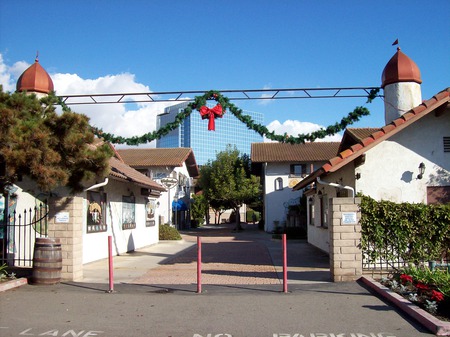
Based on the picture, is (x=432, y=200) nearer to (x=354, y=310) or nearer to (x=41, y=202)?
(x=354, y=310)

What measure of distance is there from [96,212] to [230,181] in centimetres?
2438

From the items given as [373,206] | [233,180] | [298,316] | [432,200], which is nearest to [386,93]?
[432,200]

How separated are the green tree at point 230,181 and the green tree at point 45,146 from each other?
28.9 metres

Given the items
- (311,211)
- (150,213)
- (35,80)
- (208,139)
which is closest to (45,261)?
(35,80)

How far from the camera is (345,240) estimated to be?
34.1 feet

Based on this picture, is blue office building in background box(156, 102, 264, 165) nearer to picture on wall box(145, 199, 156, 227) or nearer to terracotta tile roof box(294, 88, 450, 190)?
picture on wall box(145, 199, 156, 227)

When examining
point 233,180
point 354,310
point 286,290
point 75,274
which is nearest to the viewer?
point 354,310

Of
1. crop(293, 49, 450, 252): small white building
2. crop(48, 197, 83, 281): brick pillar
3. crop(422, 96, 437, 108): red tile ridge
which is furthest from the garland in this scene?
crop(48, 197, 83, 281): brick pillar

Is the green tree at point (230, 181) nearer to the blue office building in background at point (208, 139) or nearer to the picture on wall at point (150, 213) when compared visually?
the picture on wall at point (150, 213)

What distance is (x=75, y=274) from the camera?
10688 millimetres

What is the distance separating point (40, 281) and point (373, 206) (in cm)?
774

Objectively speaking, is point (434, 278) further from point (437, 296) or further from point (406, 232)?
point (406, 232)

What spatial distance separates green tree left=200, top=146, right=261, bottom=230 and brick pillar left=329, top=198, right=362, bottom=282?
28.3 meters

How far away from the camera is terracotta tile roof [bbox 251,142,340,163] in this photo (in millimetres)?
36875
